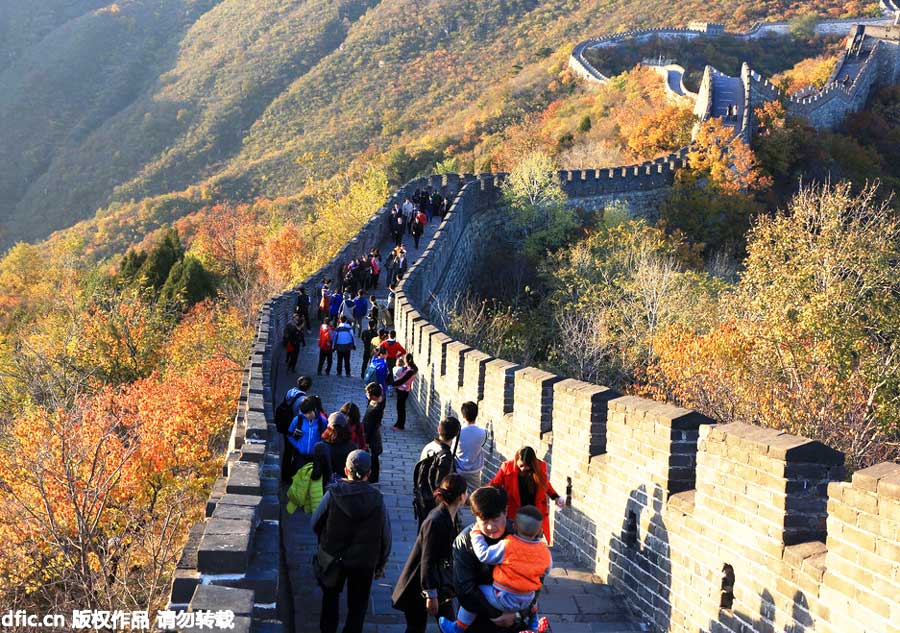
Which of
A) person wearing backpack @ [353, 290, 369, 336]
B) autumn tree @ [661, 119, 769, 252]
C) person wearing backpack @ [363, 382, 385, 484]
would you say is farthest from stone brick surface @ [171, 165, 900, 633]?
autumn tree @ [661, 119, 769, 252]

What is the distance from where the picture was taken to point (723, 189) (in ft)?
135

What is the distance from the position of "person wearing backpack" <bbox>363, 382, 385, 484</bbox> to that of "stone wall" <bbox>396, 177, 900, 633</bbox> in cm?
117

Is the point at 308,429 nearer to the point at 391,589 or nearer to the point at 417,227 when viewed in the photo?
the point at 391,589

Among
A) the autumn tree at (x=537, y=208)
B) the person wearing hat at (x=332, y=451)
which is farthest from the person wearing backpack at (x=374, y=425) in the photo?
the autumn tree at (x=537, y=208)

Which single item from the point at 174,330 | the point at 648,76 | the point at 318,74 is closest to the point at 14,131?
the point at 318,74

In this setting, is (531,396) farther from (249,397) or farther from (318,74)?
(318,74)

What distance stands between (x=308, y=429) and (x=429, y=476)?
159cm

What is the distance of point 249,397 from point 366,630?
11.4ft

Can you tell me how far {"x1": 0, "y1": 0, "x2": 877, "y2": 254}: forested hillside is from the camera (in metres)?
74.9

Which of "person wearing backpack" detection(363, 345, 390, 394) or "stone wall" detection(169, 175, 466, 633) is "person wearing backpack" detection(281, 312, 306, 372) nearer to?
"person wearing backpack" detection(363, 345, 390, 394)

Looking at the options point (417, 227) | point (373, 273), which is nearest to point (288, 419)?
point (373, 273)

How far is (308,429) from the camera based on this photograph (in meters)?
7.70

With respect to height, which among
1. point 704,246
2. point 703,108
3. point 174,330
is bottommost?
point 174,330

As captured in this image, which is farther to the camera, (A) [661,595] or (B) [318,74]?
(B) [318,74]
